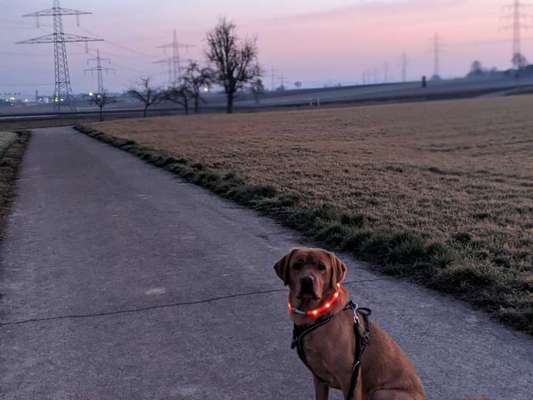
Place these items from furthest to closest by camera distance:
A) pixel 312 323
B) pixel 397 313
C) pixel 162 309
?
1. pixel 162 309
2. pixel 397 313
3. pixel 312 323

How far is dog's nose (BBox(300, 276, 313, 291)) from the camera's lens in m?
3.30

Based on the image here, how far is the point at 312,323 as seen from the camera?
3.33 meters

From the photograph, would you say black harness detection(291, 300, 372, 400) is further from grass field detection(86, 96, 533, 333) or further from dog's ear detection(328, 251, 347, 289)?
grass field detection(86, 96, 533, 333)

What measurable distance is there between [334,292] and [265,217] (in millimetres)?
6325

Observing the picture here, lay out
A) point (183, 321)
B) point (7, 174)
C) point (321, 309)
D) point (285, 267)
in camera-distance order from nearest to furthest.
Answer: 1. point (321, 309)
2. point (285, 267)
3. point (183, 321)
4. point (7, 174)

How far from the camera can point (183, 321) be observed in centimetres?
521

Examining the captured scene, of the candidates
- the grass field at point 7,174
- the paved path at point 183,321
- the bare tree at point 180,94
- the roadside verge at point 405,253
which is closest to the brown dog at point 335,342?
the paved path at point 183,321

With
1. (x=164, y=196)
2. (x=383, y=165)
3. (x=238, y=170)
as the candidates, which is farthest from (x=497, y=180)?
(x=164, y=196)

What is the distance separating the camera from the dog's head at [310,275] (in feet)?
10.9

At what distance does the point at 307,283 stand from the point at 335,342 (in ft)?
1.10

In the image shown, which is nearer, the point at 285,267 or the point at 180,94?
the point at 285,267

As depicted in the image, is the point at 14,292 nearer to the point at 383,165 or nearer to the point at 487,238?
the point at 487,238

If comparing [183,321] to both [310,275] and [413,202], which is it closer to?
[310,275]

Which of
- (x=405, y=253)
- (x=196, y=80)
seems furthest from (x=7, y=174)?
(x=196, y=80)
